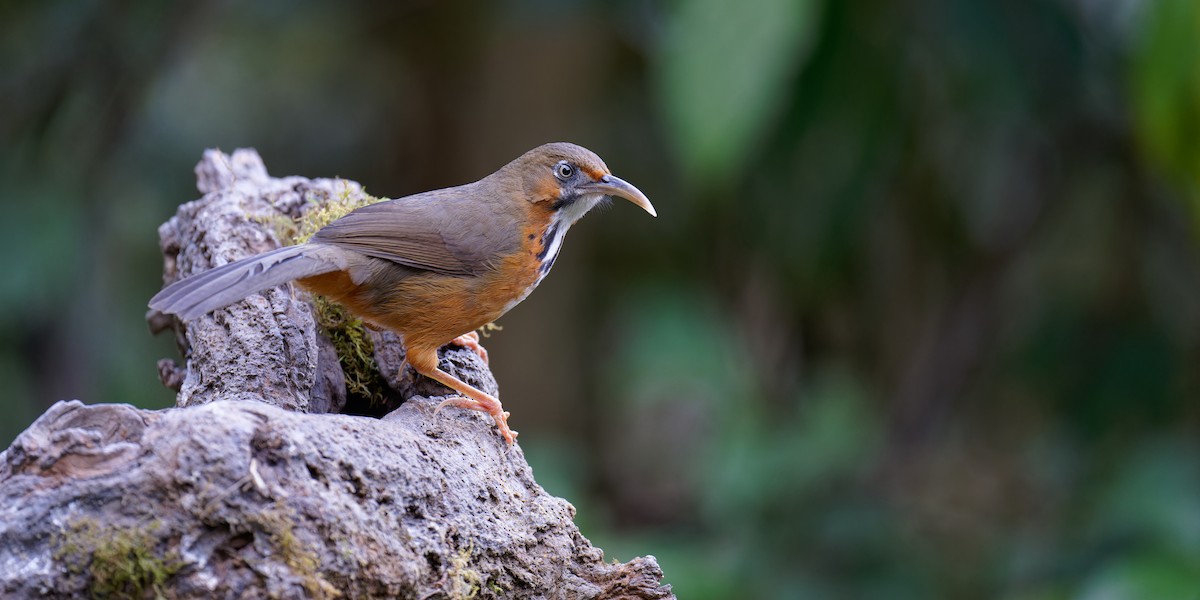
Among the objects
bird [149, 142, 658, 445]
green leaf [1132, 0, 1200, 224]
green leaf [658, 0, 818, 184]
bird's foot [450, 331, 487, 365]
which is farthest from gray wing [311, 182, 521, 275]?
green leaf [1132, 0, 1200, 224]

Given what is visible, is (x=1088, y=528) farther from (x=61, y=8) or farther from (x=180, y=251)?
(x=61, y=8)

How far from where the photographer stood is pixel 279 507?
96.3 inches

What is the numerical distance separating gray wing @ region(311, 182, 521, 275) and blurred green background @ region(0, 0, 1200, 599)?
1.15 m

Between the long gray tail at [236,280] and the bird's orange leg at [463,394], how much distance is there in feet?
1.23

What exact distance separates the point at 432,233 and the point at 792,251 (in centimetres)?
325

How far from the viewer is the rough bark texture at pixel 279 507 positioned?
Result: 7.80ft

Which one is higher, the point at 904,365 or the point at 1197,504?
the point at 904,365

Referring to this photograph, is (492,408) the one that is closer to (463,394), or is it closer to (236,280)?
(463,394)

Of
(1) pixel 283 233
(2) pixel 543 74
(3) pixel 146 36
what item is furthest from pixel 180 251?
(2) pixel 543 74

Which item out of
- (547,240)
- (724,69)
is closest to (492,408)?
(547,240)

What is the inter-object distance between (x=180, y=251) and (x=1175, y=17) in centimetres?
390

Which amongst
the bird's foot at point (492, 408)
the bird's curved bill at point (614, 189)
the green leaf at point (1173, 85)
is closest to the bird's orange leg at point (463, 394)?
the bird's foot at point (492, 408)

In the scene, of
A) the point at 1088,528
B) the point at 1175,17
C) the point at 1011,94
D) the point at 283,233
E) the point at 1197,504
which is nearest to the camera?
the point at 283,233

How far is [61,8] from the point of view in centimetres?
703
